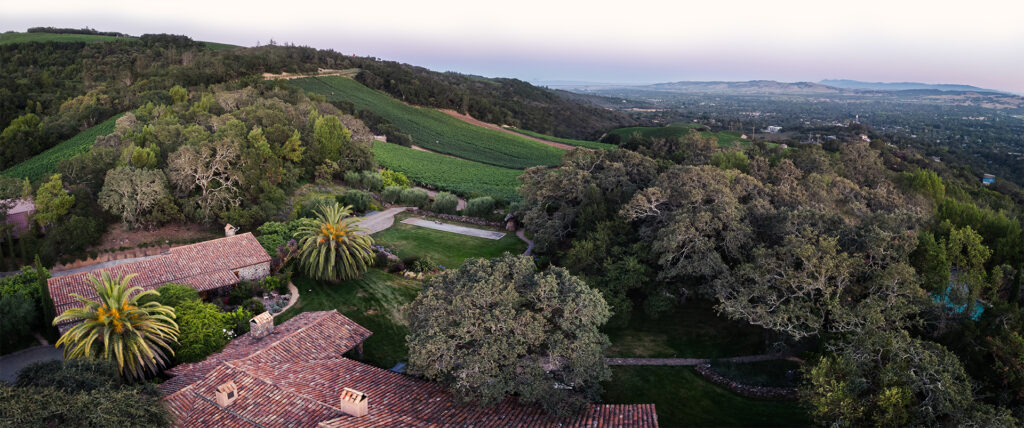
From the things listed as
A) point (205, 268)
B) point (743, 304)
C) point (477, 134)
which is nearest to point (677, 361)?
point (743, 304)

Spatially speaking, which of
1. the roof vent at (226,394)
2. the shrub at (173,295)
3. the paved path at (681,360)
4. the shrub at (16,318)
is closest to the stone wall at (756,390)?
the paved path at (681,360)

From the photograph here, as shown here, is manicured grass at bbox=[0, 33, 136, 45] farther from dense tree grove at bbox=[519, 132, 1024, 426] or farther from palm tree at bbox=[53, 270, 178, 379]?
dense tree grove at bbox=[519, 132, 1024, 426]

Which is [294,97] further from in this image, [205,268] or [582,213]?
[582,213]

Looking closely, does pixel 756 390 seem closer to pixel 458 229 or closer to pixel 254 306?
pixel 254 306

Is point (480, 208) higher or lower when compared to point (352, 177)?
lower

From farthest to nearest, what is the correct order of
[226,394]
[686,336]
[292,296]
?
[292,296] < [686,336] < [226,394]

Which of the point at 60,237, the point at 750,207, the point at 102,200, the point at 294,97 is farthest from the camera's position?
Result: the point at 294,97

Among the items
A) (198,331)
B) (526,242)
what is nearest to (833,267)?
(526,242)
